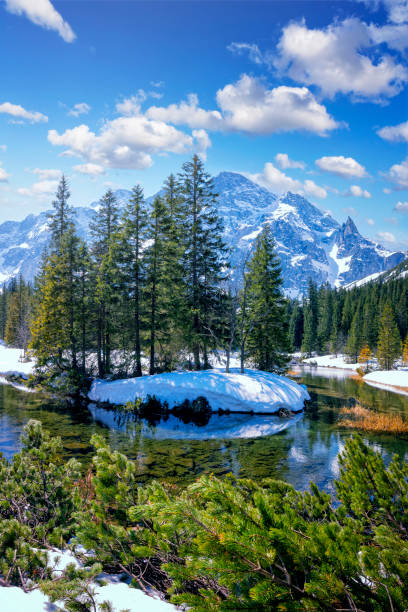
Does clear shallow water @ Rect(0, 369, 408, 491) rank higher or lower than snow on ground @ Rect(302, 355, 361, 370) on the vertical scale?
higher

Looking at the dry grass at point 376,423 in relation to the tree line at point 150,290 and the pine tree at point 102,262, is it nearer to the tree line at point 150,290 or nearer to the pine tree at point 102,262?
the tree line at point 150,290

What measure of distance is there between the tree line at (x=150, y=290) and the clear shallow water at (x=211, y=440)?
566 cm

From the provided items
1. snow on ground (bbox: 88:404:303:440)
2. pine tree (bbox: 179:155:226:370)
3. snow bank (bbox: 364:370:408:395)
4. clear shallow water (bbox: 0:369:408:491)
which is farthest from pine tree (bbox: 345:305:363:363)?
snow on ground (bbox: 88:404:303:440)

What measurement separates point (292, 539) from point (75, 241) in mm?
27629

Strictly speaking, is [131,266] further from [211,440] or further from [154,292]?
[211,440]

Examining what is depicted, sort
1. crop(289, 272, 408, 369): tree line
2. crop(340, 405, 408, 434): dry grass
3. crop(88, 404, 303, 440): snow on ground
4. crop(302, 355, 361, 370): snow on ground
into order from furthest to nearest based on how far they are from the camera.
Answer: crop(302, 355, 361, 370): snow on ground
crop(289, 272, 408, 369): tree line
crop(340, 405, 408, 434): dry grass
crop(88, 404, 303, 440): snow on ground

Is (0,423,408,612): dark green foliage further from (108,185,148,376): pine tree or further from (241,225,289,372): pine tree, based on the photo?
(241,225,289,372): pine tree

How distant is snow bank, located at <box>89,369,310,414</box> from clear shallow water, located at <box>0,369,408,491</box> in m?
0.90

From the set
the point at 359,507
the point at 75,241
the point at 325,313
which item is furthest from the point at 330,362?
the point at 359,507

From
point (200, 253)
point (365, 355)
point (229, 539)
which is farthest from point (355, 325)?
point (229, 539)

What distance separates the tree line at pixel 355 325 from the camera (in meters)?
61.9

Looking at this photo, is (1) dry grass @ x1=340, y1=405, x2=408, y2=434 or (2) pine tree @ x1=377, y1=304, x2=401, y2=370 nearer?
(1) dry grass @ x1=340, y1=405, x2=408, y2=434

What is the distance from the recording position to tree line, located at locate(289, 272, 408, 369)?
61875mm

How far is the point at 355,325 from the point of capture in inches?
3105
